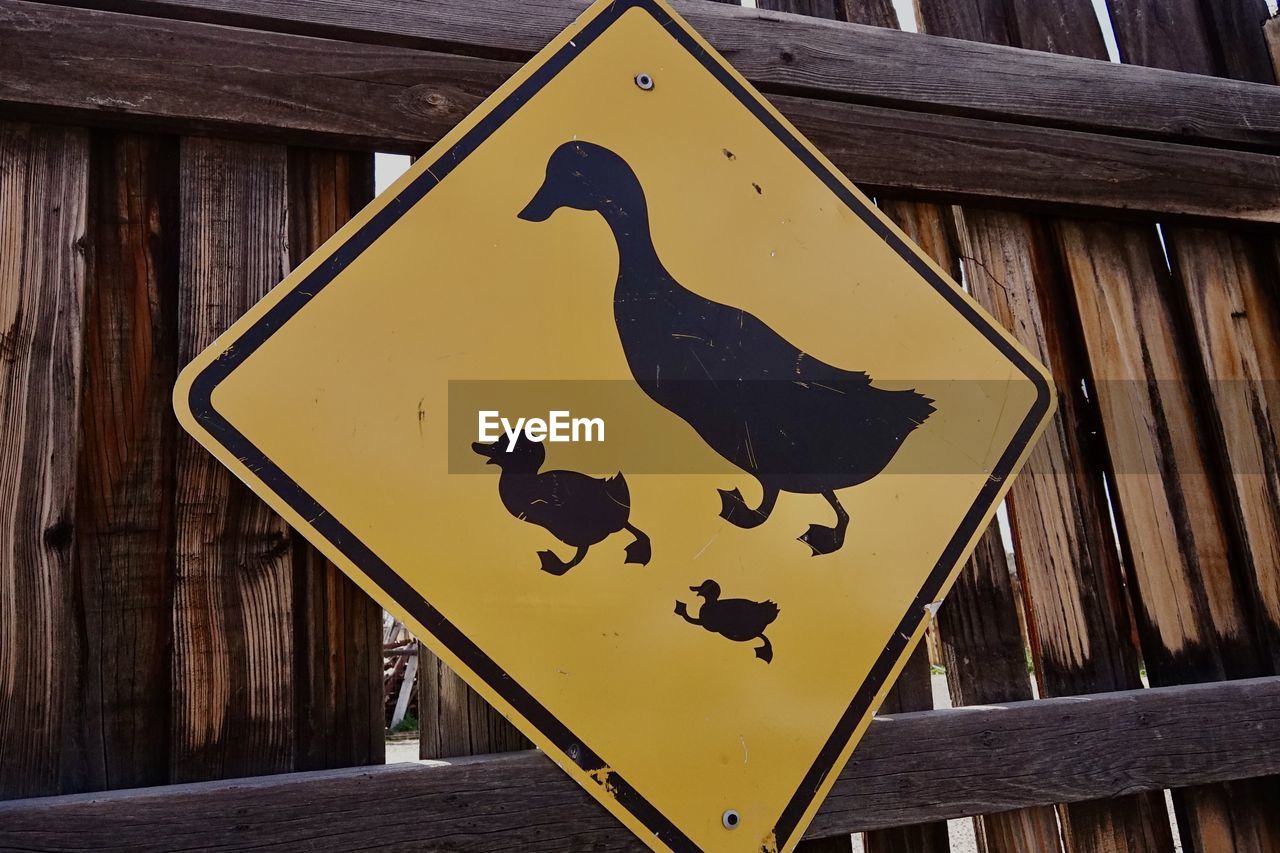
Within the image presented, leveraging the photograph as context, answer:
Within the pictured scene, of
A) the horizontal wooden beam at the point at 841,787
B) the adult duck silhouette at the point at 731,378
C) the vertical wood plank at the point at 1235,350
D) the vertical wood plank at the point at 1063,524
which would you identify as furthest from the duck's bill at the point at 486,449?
the vertical wood plank at the point at 1235,350

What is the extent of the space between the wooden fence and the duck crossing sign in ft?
0.55

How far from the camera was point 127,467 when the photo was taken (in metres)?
1.37

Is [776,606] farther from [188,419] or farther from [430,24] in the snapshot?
[430,24]

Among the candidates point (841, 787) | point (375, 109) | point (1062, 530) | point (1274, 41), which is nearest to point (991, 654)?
point (1062, 530)

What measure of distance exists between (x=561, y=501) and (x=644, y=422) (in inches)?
8.5

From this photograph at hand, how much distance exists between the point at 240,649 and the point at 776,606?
93cm

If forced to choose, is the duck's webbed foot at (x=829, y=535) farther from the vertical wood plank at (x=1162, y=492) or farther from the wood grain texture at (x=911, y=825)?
the vertical wood plank at (x=1162, y=492)

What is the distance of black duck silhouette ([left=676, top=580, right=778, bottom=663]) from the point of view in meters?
Result: 1.40

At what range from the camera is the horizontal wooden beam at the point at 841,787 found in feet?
3.93

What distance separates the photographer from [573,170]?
5.13 feet

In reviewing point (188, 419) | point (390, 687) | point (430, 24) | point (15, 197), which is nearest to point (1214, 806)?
point (188, 419)

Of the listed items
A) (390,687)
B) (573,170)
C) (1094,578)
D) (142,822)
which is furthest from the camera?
(390,687)
